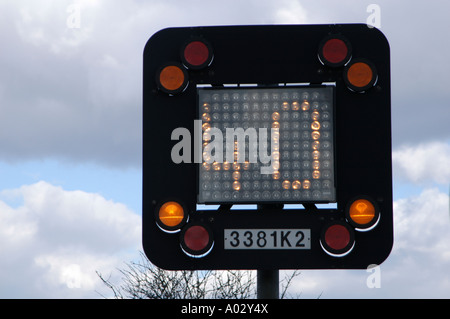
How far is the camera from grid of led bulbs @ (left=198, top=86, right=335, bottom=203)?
4867 mm

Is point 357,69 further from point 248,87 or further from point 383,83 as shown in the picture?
→ point 248,87

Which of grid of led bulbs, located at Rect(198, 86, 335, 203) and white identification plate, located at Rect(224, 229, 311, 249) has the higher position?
grid of led bulbs, located at Rect(198, 86, 335, 203)

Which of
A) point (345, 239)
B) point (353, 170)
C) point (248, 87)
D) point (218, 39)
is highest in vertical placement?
point (218, 39)

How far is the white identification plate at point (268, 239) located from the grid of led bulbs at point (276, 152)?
263mm

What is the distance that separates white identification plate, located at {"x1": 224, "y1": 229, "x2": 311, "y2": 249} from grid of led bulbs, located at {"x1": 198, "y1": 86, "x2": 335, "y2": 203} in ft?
0.86

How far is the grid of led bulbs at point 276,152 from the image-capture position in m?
4.87

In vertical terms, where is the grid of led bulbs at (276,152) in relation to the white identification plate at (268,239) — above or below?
above

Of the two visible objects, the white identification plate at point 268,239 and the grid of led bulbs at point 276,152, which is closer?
the grid of led bulbs at point 276,152

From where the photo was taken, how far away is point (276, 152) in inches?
192
